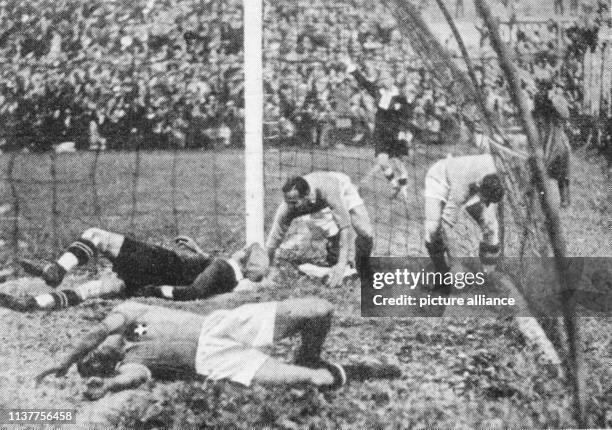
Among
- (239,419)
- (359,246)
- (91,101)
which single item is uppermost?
(91,101)

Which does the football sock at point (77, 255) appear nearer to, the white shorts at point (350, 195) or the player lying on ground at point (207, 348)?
the player lying on ground at point (207, 348)

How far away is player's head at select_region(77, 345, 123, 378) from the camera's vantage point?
4766 mm

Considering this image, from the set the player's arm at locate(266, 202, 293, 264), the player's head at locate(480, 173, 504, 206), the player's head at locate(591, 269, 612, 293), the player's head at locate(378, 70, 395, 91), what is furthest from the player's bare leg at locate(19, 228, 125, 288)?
the player's head at locate(591, 269, 612, 293)

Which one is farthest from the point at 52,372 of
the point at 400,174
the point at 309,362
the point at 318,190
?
the point at 400,174

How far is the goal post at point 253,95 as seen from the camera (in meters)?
4.90

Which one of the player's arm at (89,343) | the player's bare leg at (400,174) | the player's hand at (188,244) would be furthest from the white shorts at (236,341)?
the player's bare leg at (400,174)

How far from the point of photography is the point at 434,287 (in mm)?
5008

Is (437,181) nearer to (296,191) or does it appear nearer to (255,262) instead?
(296,191)

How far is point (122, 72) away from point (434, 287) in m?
2.47

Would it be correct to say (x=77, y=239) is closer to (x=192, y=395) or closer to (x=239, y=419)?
(x=192, y=395)

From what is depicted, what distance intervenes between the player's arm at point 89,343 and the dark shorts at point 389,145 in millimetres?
1975

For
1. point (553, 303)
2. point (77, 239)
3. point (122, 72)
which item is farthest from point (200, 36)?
point (553, 303)

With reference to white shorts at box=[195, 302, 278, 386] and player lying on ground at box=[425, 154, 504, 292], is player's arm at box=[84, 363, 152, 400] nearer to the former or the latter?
white shorts at box=[195, 302, 278, 386]

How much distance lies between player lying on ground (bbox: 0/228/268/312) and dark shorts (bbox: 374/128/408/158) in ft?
3.37
